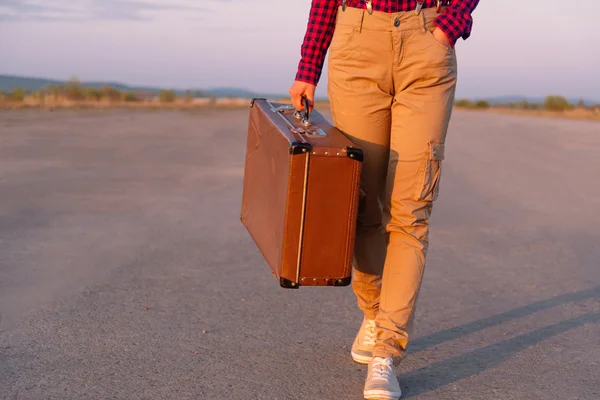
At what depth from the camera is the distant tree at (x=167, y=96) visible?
30.7 m

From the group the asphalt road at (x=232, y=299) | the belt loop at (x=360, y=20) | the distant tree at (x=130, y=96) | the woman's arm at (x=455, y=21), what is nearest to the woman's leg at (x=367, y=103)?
the belt loop at (x=360, y=20)

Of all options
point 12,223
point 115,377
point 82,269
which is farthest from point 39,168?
point 115,377

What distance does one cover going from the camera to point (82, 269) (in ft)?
18.7

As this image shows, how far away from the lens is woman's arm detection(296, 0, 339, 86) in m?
4.02

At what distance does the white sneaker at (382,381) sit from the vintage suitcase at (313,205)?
363 millimetres

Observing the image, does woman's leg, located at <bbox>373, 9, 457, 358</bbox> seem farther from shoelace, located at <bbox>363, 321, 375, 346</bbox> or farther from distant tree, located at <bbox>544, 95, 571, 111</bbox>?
distant tree, located at <bbox>544, 95, 571, 111</bbox>

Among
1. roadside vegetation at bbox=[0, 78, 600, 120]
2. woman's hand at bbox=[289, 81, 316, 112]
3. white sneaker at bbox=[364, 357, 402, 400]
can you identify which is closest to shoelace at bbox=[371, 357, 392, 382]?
white sneaker at bbox=[364, 357, 402, 400]

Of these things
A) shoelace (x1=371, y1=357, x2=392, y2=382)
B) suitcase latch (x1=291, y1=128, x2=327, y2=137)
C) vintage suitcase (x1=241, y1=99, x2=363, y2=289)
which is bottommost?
shoelace (x1=371, y1=357, x2=392, y2=382)

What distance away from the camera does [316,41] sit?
4086 millimetres

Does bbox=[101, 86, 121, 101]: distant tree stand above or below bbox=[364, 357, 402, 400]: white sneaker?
below

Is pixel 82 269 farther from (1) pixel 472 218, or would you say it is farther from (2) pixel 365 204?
(1) pixel 472 218

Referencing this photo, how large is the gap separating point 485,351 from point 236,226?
3331mm

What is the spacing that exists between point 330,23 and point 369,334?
144 cm

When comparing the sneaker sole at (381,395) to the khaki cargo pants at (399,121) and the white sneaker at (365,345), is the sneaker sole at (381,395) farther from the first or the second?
the white sneaker at (365,345)
